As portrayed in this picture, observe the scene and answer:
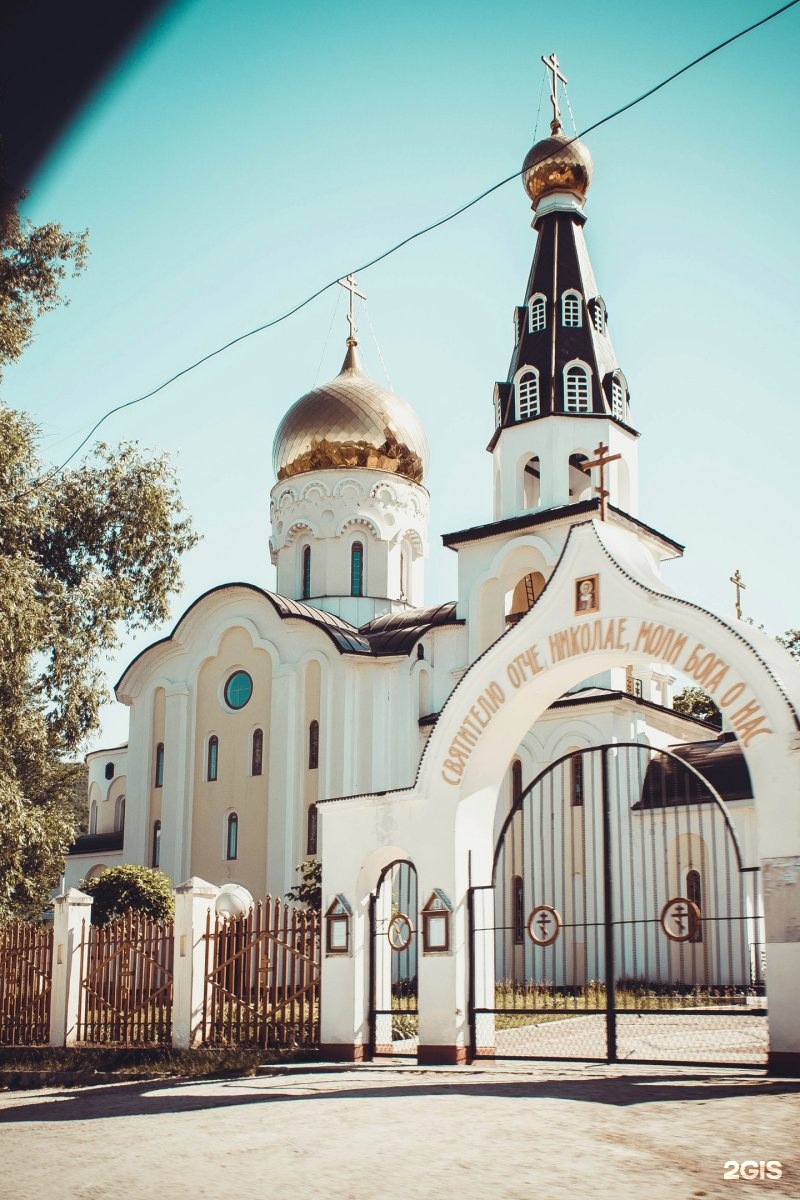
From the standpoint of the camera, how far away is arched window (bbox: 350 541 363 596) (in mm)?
30344

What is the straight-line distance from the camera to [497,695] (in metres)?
11.1

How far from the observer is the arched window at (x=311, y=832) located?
25672mm

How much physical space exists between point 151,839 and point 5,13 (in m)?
22.2

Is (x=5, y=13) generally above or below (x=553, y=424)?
below

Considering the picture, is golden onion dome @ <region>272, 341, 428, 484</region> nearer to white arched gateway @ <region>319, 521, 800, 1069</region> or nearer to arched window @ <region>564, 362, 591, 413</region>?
arched window @ <region>564, 362, 591, 413</region>

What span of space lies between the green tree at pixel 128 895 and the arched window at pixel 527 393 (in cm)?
1108

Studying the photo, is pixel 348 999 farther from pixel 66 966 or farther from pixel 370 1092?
pixel 66 966

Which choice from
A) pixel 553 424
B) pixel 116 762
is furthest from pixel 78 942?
pixel 116 762

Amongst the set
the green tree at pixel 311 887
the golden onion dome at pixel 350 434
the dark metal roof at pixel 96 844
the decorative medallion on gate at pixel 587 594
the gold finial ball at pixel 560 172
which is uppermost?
the gold finial ball at pixel 560 172

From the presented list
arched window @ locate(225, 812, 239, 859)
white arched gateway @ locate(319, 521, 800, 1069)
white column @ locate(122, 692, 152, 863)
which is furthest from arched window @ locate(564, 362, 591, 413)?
white arched gateway @ locate(319, 521, 800, 1069)

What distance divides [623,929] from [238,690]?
11.6m

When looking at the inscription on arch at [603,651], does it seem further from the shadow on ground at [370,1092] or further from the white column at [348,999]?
the shadow on ground at [370,1092]

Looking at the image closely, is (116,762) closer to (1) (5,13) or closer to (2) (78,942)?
(2) (78,942)

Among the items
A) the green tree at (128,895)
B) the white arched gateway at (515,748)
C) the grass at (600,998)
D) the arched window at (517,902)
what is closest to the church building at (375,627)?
the arched window at (517,902)
